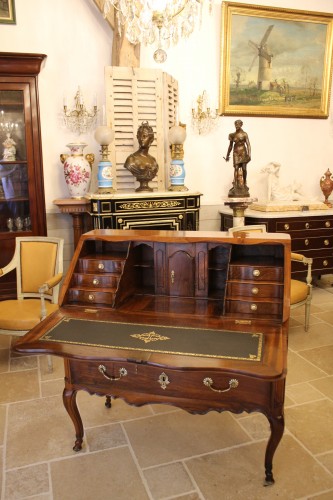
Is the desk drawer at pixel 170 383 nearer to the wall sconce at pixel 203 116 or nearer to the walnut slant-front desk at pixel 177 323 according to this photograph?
the walnut slant-front desk at pixel 177 323

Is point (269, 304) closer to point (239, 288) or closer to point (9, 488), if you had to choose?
point (239, 288)

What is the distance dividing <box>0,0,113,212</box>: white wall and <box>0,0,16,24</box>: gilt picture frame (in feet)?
0.15

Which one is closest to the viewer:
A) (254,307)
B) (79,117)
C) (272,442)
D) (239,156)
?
(272,442)

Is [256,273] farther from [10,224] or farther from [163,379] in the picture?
[10,224]

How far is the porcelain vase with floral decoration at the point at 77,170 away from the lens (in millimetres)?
4562

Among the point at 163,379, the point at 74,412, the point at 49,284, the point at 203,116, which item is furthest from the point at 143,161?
the point at 163,379

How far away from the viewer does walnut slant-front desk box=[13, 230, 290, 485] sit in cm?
185

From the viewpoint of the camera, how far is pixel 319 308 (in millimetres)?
4859

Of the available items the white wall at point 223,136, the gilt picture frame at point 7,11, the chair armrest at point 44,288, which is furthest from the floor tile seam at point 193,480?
the gilt picture frame at point 7,11

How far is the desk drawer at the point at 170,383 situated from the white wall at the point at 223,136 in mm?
3720

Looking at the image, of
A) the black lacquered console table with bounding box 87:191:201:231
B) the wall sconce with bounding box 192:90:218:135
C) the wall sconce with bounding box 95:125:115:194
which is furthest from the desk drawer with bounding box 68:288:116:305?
the wall sconce with bounding box 192:90:218:135

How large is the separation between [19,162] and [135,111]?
4.65 feet

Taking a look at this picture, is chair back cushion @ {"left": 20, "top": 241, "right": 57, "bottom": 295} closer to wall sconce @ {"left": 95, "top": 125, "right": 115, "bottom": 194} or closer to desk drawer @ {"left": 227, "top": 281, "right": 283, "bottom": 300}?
wall sconce @ {"left": 95, "top": 125, "right": 115, "bottom": 194}

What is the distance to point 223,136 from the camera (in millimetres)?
5441
